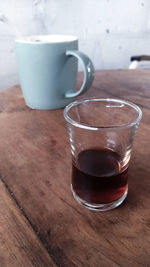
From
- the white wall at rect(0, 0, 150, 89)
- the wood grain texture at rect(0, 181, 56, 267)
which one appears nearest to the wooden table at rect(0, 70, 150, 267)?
the wood grain texture at rect(0, 181, 56, 267)

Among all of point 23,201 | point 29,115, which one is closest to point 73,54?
point 29,115

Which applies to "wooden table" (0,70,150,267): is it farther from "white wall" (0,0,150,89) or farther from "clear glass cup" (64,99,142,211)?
"white wall" (0,0,150,89)

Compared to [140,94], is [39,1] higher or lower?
higher

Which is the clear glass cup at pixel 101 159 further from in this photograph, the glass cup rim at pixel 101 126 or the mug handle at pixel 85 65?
the mug handle at pixel 85 65

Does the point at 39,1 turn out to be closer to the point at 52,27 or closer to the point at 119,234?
the point at 52,27

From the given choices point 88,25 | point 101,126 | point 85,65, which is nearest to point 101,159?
point 101,126

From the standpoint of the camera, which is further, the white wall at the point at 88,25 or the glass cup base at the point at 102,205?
the white wall at the point at 88,25

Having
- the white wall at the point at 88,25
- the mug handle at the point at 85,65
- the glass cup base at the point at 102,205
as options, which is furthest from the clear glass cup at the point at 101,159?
the white wall at the point at 88,25
